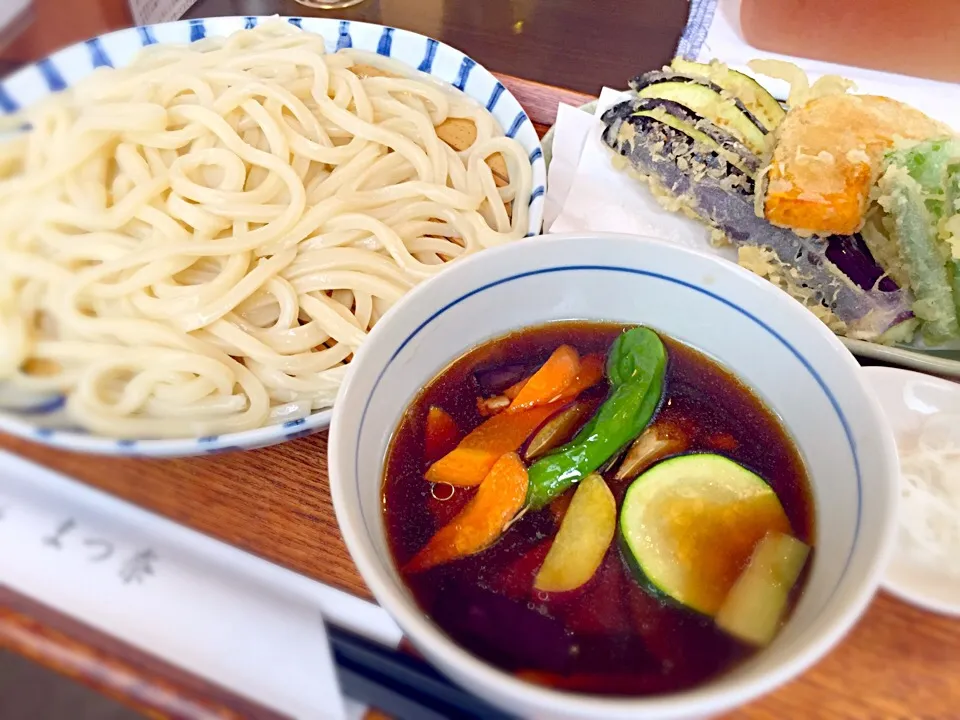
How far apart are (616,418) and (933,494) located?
0.51m

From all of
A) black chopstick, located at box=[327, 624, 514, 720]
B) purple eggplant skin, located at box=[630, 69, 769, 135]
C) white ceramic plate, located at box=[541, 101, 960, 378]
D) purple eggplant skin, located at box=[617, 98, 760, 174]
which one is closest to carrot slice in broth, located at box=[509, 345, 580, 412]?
black chopstick, located at box=[327, 624, 514, 720]

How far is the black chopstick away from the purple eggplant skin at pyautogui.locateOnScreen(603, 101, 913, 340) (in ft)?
3.09

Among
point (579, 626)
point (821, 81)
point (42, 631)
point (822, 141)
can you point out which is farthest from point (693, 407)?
point (821, 81)

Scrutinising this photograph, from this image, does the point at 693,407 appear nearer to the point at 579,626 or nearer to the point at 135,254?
the point at 579,626

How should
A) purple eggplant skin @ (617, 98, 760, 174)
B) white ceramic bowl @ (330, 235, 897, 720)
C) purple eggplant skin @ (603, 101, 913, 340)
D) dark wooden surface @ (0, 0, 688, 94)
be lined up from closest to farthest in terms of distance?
white ceramic bowl @ (330, 235, 897, 720)
purple eggplant skin @ (603, 101, 913, 340)
purple eggplant skin @ (617, 98, 760, 174)
dark wooden surface @ (0, 0, 688, 94)

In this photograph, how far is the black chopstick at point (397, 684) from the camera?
2.90 feet

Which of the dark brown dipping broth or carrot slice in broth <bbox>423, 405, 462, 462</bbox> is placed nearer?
the dark brown dipping broth

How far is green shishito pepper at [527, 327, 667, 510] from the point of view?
840mm

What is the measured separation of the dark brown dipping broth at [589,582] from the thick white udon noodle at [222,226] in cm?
34

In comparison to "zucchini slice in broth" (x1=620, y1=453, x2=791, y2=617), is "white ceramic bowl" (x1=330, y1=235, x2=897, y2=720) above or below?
above

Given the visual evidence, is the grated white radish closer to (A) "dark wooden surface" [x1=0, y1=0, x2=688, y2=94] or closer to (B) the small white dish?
(B) the small white dish

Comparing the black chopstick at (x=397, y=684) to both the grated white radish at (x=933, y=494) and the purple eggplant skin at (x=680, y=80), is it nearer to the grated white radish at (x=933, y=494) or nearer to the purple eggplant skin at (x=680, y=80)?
the grated white radish at (x=933, y=494)

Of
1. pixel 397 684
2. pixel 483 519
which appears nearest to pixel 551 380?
pixel 483 519

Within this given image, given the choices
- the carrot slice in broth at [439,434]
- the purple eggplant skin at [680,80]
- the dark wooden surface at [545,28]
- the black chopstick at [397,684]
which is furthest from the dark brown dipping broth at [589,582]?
the dark wooden surface at [545,28]
